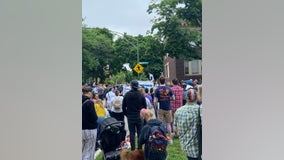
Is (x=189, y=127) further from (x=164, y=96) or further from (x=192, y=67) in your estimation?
(x=164, y=96)

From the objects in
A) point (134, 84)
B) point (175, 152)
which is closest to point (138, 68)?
point (134, 84)

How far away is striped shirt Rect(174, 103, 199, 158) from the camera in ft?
9.13

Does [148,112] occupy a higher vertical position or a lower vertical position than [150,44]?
lower

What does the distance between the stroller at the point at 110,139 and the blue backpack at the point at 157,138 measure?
0.68 meters

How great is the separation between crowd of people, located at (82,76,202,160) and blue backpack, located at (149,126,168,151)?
0.16 feet

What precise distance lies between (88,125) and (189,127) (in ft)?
3.77

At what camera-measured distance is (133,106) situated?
397cm

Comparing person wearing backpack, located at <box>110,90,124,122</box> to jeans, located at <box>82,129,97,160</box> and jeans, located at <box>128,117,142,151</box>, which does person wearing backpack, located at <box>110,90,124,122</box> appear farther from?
jeans, located at <box>82,129,97,160</box>

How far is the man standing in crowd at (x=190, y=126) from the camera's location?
2783 mm
